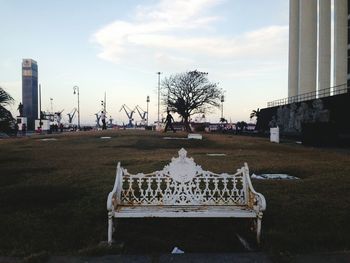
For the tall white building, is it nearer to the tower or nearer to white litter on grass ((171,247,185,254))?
white litter on grass ((171,247,185,254))

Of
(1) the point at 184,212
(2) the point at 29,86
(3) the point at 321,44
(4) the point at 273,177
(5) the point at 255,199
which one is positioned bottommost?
(4) the point at 273,177

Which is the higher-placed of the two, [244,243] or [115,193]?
[115,193]

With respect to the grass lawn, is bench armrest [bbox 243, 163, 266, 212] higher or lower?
higher

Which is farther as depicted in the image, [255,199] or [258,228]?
[255,199]

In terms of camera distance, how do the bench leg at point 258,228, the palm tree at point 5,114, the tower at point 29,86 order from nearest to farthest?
the bench leg at point 258,228 → the palm tree at point 5,114 → the tower at point 29,86

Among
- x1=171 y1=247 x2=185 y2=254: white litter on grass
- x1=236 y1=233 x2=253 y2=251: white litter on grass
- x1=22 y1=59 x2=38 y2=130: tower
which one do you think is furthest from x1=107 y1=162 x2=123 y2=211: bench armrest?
x1=22 y1=59 x2=38 y2=130: tower

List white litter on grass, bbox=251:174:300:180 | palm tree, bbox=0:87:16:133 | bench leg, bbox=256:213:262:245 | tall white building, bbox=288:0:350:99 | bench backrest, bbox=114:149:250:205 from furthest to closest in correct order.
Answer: tall white building, bbox=288:0:350:99
palm tree, bbox=0:87:16:133
white litter on grass, bbox=251:174:300:180
bench backrest, bbox=114:149:250:205
bench leg, bbox=256:213:262:245

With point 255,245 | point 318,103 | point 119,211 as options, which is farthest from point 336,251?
point 318,103

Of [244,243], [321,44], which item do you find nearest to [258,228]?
[244,243]

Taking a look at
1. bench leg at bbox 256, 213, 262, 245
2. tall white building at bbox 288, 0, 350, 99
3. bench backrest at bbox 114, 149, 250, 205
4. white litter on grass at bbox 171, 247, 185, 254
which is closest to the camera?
white litter on grass at bbox 171, 247, 185, 254

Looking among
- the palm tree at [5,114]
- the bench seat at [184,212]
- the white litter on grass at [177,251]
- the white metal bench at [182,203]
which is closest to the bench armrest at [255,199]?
the white metal bench at [182,203]

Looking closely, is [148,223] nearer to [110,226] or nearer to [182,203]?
[182,203]

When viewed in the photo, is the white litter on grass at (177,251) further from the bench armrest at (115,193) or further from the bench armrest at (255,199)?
the bench armrest at (255,199)

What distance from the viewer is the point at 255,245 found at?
5.34 metres
